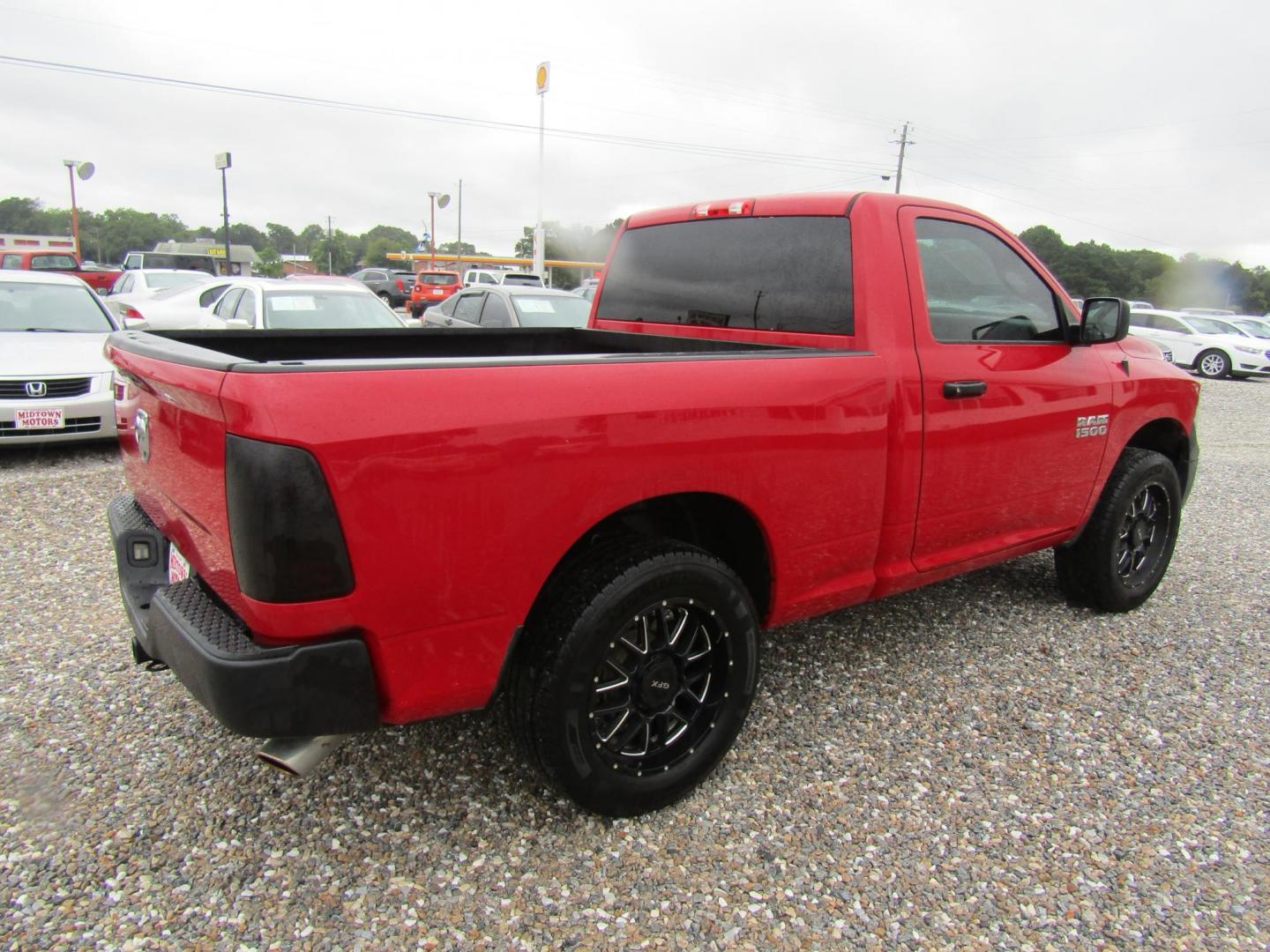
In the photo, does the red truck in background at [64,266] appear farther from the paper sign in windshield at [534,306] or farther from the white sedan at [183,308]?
the paper sign in windshield at [534,306]

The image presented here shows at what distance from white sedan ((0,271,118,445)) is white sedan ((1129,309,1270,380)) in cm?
1932

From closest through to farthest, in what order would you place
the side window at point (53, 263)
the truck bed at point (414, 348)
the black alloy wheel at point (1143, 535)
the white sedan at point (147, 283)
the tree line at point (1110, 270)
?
the truck bed at point (414, 348)
the black alloy wheel at point (1143, 535)
the white sedan at point (147, 283)
the side window at point (53, 263)
the tree line at point (1110, 270)

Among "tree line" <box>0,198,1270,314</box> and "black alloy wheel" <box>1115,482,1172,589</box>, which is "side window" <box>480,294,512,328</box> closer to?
"tree line" <box>0,198,1270,314</box>

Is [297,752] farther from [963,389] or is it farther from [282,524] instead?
[963,389]

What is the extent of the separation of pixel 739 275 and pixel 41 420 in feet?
18.7

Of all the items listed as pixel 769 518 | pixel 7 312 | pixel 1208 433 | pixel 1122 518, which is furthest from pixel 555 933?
pixel 1208 433

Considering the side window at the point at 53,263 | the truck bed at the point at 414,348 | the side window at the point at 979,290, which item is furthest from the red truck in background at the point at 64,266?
the side window at the point at 979,290

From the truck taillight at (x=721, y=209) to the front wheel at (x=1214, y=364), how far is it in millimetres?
20579

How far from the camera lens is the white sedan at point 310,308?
8609 mm

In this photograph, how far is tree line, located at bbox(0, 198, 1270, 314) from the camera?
2780 cm

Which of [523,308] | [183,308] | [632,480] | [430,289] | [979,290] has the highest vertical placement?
[430,289]

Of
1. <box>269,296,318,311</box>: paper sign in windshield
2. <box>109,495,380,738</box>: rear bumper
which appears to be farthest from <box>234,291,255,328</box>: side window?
<box>109,495,380,738</box>: rear bumper

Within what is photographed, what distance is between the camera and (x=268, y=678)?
1782 mm

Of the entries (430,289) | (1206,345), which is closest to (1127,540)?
(1206,345)
